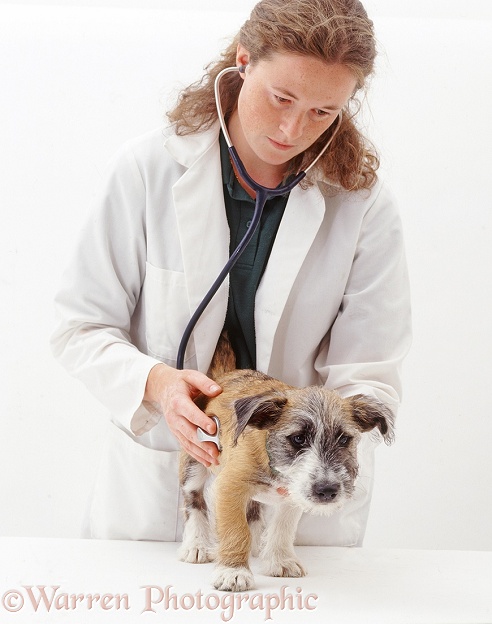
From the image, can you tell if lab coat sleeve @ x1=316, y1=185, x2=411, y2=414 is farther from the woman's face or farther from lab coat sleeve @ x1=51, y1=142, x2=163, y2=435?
lab coat sleeve @ x1=51, y1=142, x2=163, y2=435

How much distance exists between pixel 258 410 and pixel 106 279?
Answer: 64 cm

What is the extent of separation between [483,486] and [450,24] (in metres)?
1.83

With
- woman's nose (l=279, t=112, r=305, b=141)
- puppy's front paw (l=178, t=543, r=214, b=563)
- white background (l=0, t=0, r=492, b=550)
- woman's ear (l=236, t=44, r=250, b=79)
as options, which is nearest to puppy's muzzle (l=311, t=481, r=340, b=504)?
puppy's front paw (l=178, t=543, r=214, b=563)

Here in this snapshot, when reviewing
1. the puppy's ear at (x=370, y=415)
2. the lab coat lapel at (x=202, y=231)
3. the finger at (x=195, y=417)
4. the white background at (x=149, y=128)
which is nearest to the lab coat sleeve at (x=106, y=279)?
the lab coat lapel at (x=202, y=231)

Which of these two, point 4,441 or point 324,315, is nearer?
point 324,315

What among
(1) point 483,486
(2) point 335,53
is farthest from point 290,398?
(1) point 483,486

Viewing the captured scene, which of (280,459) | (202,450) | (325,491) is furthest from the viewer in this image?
(202,450)

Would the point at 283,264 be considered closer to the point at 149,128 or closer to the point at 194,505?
the point at 194,505

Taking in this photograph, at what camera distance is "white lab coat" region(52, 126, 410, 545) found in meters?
2.15

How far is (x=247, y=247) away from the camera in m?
2.21

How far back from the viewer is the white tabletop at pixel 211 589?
1695mm

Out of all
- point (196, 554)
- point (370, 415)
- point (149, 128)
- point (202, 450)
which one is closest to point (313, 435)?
point (370, 415)

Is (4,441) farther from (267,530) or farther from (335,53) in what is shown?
(335,53)

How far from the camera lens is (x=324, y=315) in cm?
226
